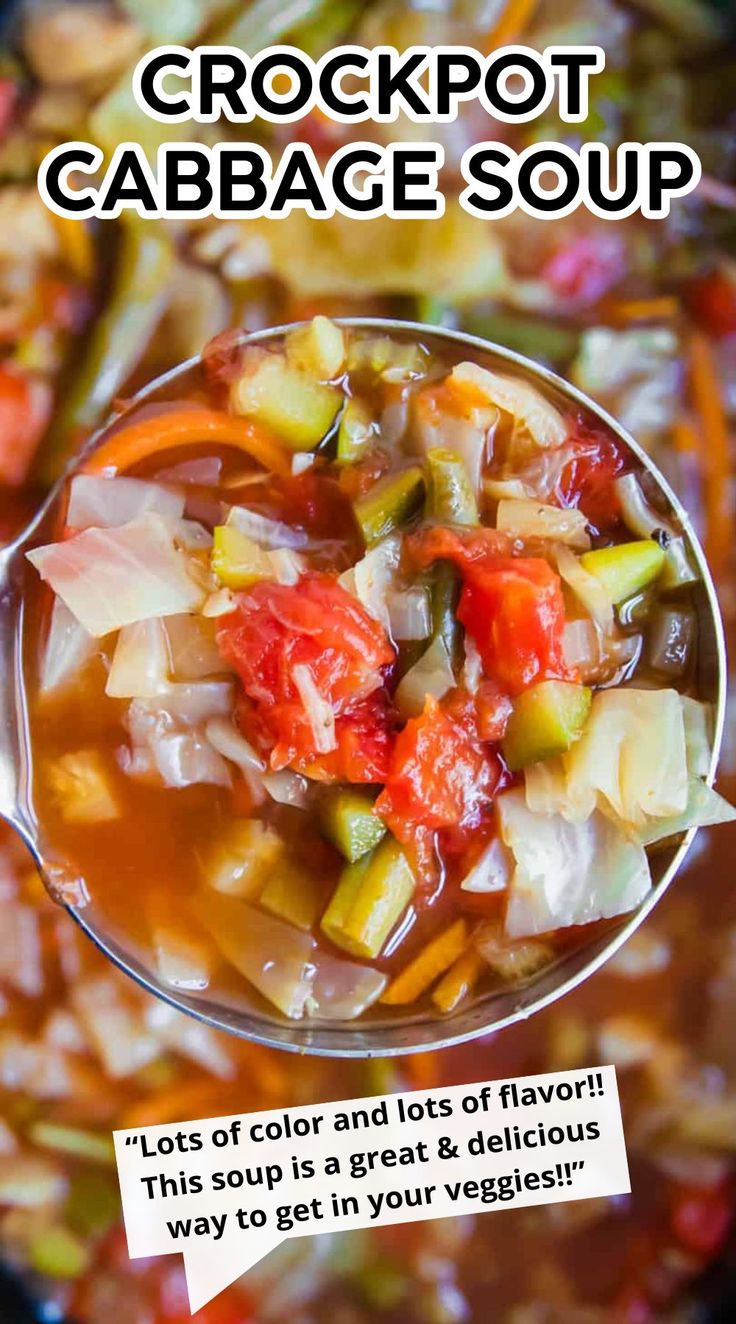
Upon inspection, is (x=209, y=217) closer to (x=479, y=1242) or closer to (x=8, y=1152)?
(x=8, y=1152)

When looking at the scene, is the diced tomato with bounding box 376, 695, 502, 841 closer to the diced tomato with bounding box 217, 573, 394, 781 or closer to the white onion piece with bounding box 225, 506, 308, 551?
the diced tomato with bounding box 217, 573, 394, 781

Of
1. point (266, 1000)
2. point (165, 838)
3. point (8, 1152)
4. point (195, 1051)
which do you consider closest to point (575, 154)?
point (165, 838)

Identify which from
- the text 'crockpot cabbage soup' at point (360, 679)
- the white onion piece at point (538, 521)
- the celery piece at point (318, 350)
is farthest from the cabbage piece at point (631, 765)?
the celery piece at point (318, 350)

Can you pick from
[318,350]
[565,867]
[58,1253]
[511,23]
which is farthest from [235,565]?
[58,1253]

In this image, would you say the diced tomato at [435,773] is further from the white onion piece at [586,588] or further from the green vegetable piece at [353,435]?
the green vegetable piece at [353,435]

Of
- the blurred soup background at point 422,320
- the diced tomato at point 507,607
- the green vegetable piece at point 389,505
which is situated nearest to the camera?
the diced tomato at point 507,607

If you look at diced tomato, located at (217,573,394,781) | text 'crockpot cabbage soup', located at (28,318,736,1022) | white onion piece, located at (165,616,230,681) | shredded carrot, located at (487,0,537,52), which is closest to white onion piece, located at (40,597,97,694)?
text 'crockpot cabbage soup', located at (28,318,736,1022)

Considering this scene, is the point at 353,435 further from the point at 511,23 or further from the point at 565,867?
the point at 511,23
